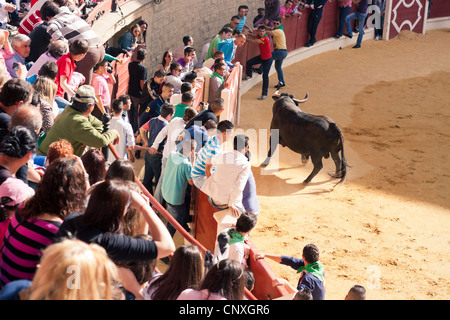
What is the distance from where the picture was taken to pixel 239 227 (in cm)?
550

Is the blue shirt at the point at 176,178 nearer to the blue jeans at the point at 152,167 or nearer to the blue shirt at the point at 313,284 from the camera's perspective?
the blue jeans at the point at 152,167

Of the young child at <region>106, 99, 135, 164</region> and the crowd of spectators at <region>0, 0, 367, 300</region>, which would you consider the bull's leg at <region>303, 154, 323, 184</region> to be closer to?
the crowd of spectators at <region>0, 0, 367, 300</region>

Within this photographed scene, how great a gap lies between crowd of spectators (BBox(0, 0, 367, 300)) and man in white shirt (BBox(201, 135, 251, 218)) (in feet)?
0.04

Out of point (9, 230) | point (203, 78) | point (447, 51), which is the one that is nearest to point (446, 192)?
point (203, 78)

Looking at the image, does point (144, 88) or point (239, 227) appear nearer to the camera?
point (239, 227)

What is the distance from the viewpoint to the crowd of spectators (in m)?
3.39

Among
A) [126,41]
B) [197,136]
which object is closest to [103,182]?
[197,136]

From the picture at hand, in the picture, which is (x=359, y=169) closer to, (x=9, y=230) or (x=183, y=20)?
(x=183, y=20)

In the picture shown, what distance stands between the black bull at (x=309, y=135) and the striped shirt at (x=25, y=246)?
6944 mm

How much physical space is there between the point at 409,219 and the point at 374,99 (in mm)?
→ 6189

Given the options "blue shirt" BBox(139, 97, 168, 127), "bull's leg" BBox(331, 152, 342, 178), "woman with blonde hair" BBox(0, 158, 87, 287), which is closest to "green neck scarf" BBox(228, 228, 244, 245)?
"woman with blonde hair" BBox(0, 158, 87, 287)

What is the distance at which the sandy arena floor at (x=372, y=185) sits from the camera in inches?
308

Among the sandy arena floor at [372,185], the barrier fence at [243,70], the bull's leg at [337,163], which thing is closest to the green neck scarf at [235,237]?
the barrier fence at [243,70]

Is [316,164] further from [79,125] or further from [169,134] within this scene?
[79,125]
